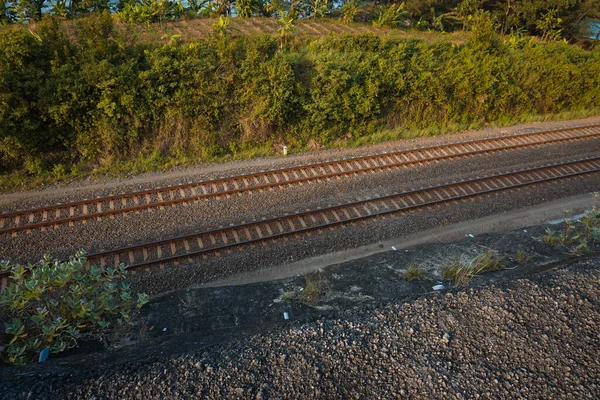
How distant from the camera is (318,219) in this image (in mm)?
10961

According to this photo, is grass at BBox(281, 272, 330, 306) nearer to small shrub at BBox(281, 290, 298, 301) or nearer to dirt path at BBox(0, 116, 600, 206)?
small shrub at BBox(281, 290, 298, 301)

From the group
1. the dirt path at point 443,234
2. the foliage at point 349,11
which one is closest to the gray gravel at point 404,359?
the dirt path at point 443,234

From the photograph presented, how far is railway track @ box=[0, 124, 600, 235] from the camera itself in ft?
33.3

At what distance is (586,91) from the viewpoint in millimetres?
19734

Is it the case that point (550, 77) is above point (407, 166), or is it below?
above

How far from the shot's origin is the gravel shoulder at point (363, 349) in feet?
18.0

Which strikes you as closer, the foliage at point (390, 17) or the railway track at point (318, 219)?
the railway track at point (318, 219)

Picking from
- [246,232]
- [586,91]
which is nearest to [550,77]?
[586,91]

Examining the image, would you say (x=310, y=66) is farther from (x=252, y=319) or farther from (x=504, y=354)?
(x=504, y=354)

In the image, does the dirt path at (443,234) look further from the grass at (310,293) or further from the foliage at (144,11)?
the foliage at (144,11)

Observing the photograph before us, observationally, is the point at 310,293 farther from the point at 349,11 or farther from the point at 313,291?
the point at 349,11

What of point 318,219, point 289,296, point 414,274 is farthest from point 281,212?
point 414,274

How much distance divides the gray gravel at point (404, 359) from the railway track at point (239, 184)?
5.80 metres

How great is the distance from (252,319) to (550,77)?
19214mm
